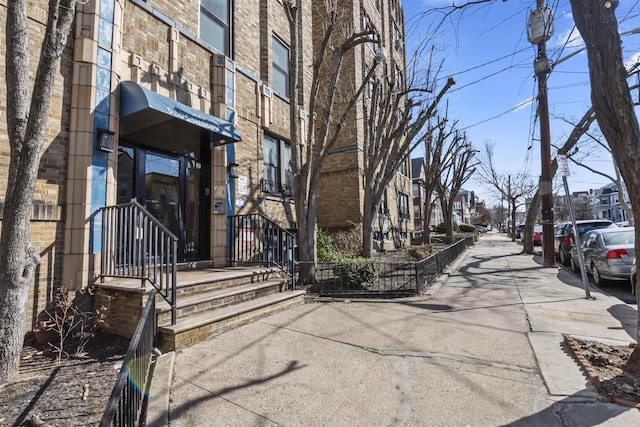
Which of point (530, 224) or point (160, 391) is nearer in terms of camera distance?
point (160, 391)

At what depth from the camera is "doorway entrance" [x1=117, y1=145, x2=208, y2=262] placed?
609 centimetres

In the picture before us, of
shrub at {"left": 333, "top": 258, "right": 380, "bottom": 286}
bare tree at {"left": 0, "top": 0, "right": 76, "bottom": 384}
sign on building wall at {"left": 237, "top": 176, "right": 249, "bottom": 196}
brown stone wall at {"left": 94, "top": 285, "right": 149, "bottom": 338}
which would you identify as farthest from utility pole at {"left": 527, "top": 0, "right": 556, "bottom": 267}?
bare tree at {"left": 0, "top": 0, "right": 76, "bottom": 384}

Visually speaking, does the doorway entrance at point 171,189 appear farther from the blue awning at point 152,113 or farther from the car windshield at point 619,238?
the car windshield at point 619,238

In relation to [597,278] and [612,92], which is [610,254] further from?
[612,92]

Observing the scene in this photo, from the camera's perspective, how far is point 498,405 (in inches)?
109

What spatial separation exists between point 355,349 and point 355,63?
48.0 feet

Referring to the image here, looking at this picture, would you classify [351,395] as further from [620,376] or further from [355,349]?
[620,376]

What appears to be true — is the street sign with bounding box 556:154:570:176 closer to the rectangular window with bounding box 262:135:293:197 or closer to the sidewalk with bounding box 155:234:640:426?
the sidewalk with bounding box 155:234:640:426

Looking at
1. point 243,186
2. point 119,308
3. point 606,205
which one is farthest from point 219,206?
point 606,205

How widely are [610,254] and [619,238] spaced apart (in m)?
0.78

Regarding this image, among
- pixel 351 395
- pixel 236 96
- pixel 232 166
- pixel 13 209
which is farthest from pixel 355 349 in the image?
pixel 236 96

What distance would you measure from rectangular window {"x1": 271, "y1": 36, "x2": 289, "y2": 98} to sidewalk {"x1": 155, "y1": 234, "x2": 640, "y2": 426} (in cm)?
720

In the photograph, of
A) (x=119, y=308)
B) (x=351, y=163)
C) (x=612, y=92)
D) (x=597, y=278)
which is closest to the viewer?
(x=612, y=92)

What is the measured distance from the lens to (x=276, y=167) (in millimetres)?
9656
